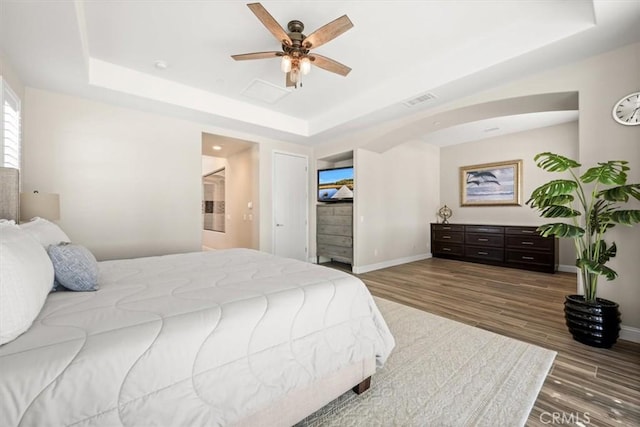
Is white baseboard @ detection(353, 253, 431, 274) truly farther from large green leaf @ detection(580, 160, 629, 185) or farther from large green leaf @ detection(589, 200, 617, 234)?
large green leaf @ detection(580, 160, 629, 185)

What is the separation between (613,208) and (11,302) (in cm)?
377

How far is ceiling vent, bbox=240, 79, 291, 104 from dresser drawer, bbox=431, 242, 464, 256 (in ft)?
15.9

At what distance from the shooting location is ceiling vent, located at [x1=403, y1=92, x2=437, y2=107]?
3.29 metres

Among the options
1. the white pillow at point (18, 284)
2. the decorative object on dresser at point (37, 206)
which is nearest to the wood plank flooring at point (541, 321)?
the white pillow at point (18, 284)

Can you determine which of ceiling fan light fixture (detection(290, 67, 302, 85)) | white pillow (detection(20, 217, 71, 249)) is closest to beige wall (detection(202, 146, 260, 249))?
ceiling fan light fixture (detection(290, 67, 302, 85))

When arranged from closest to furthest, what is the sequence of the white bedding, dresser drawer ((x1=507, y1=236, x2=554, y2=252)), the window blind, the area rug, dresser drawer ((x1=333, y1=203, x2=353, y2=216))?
1. the white bedding
2. the area rug
3. the window blind
4. dresser drawer ((x1=507, y1=236, x2=554, y2=252))
5. dresser drawer ((x1=333, y1=203, x2=353, y2=216))

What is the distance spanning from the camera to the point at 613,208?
227cm

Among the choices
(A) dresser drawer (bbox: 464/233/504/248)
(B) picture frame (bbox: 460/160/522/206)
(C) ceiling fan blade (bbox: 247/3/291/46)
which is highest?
(C) ceiling fan blade (bbox: 247/3/291/46)

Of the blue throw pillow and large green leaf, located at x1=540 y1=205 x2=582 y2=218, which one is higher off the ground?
large green leaf, located at x1=540 y1=205 x2=582 y2=218

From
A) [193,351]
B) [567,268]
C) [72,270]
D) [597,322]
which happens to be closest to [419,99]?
[597,322]

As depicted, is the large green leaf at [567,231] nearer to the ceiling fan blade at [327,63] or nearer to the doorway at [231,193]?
the ceiling fan blade at [327,63]

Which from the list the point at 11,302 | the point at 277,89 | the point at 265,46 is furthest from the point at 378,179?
the point at 11,302

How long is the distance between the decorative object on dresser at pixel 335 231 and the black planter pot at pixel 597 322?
3239 mm

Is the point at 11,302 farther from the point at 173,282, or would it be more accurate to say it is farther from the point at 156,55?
the point at 156,55
